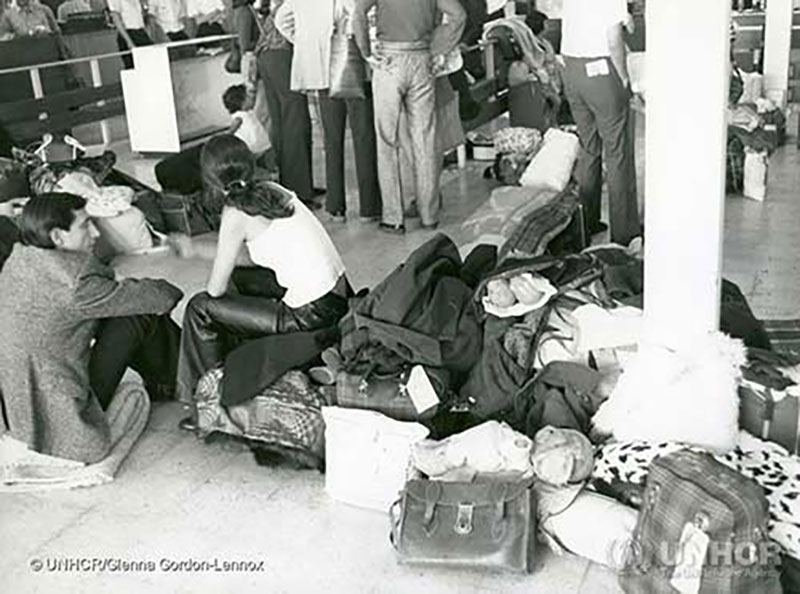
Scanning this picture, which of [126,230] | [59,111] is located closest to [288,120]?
[126,230]

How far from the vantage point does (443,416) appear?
3.51 m

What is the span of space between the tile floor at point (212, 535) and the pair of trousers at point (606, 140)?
2445 mm

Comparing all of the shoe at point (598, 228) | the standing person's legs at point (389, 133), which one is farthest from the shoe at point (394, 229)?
the shoe at point (598, 228)

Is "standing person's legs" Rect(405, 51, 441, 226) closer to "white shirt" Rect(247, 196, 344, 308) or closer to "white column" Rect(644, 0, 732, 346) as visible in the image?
"white shirt" Rect(247, 196, 344, 308)

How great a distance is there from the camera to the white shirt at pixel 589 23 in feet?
16.5

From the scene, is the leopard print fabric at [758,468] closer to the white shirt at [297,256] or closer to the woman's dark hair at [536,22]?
the white shirt at [297,256]

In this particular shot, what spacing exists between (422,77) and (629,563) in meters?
3.63

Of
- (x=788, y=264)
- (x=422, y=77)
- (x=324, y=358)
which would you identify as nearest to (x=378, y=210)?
(x=422, y=77)

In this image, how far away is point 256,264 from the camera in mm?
4012

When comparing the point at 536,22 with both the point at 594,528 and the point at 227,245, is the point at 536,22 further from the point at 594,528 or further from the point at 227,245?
the point at 594,528

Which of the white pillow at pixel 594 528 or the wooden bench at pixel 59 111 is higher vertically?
the wooden bench at pixel 59 111

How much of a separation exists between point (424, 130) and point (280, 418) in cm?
277

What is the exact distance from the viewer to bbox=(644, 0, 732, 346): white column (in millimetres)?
2990

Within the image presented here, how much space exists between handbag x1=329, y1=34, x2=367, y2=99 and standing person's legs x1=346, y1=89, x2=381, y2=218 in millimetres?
77
